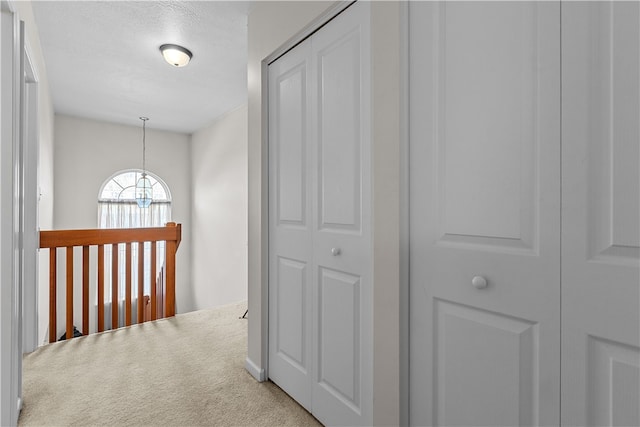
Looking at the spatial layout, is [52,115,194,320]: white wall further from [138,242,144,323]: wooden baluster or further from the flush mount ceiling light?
[138,242,144,323]: wooden baluster

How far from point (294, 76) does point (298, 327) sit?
4.31 feet

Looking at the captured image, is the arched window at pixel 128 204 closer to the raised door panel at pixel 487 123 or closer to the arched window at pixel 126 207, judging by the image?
the arched window at pixel 126 207

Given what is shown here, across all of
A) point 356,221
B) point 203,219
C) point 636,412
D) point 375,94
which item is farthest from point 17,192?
point 203,219

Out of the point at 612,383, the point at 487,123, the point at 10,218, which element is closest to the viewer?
the point at 612,383

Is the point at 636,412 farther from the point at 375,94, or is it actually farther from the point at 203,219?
the point at 203,219

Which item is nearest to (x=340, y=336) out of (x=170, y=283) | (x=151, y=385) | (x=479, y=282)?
(x=479, y=282)

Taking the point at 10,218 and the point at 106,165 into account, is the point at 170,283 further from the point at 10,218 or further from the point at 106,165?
the point at 106,165

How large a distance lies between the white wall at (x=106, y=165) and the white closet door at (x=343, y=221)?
483cm

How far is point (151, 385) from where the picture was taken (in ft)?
6.25

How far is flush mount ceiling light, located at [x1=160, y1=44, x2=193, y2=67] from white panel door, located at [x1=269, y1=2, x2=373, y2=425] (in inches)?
50.9

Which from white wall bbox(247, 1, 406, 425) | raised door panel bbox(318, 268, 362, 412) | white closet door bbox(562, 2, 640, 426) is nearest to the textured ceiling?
white wall bbox(247, 1, 406, 425)

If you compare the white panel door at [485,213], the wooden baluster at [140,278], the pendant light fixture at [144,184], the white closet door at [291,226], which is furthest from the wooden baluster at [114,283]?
the pendant light fixture at [144,184]

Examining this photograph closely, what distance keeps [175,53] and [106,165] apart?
11.7 feet

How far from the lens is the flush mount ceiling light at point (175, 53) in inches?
109
